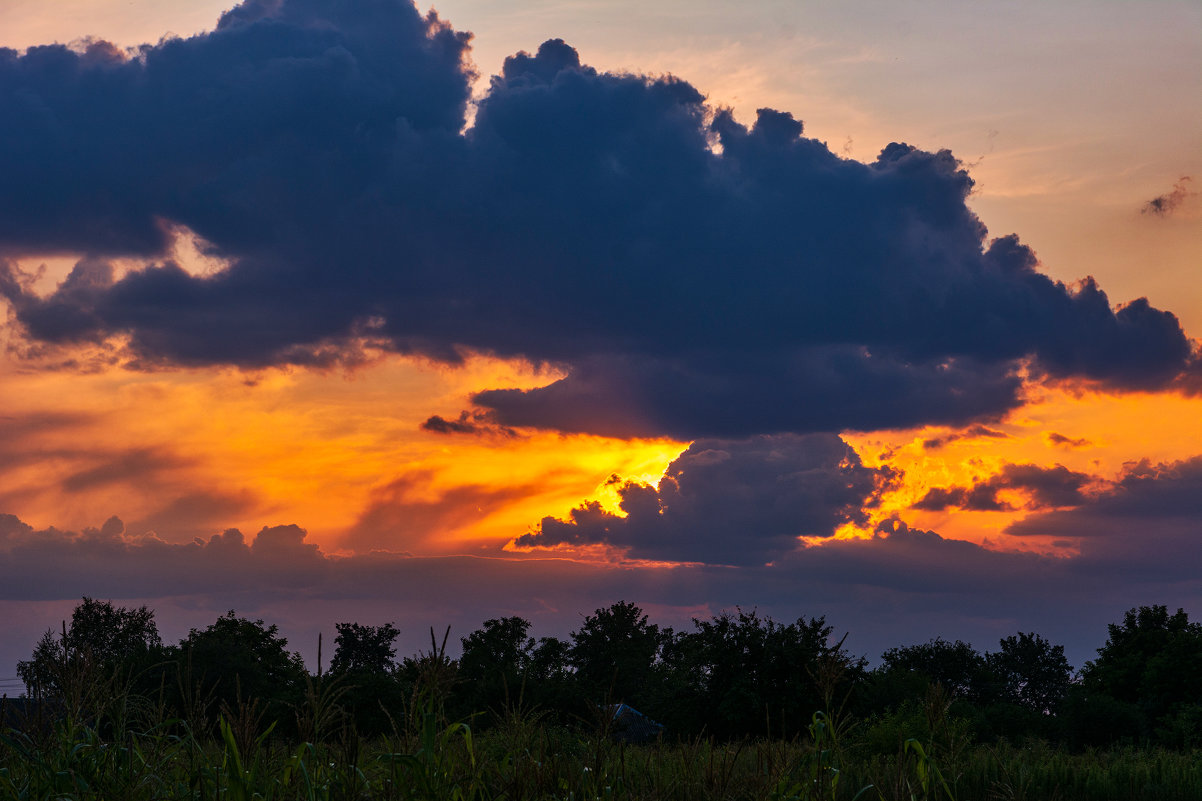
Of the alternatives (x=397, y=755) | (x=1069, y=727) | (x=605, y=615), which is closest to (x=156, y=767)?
(x=397, y=755)

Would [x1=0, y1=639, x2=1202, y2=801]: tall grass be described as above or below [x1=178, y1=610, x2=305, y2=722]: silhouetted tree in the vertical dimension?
above

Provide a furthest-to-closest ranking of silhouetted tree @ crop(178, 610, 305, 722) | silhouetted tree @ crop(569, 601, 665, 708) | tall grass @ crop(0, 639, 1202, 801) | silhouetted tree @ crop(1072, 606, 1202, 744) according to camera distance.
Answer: silhouetted tree @ crop(569, 601, 665, 708) → silhouetted tree @ crop(178, 610, 305, 722) → silhouetted tree @ crop(1072, 606, 1202, 744) → tall grass @ crop(0, 639, 1202, 801)

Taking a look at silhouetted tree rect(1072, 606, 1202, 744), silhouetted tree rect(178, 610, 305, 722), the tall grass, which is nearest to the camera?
the tall grass

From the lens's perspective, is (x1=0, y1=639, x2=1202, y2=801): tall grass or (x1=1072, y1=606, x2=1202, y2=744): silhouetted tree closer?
→ (x1=0, y1=639, x2=1202, y2=801): tall grass

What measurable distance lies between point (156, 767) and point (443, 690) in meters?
2.95

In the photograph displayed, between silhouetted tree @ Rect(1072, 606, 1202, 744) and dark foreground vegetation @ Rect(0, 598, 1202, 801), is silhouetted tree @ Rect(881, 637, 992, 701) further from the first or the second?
silhouetted tree @ Rect(1072, 606, 1202, 744)

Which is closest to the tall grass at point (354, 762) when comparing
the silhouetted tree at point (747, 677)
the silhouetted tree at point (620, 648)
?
the silhouetted tree at point (747, 677)

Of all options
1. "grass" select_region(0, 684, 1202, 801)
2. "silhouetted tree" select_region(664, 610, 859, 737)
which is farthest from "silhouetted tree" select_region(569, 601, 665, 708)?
"grass" select_region(0, 684, 1202, 801)

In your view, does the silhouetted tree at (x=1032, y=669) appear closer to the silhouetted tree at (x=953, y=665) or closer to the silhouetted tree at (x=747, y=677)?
the silhouetted tree at (x=953, y=665)

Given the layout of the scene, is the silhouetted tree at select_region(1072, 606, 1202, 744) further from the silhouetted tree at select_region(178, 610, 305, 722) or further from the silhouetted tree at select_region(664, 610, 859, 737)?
the silhouetted tree at select_region(178, 610, 305, 722)

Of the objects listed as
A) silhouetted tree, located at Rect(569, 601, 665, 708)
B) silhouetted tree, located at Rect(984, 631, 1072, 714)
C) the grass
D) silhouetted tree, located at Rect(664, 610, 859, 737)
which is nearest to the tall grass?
the grass

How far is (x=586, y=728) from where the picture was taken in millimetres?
39406

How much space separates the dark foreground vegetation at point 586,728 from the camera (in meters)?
7.21

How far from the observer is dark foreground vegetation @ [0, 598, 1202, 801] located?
7.21 metres
